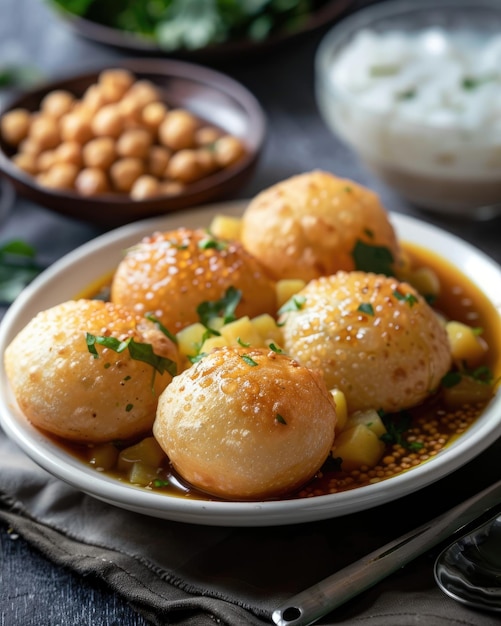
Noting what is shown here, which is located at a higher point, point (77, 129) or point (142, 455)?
point (142, 455)

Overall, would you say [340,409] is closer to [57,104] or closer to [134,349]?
[134,349]

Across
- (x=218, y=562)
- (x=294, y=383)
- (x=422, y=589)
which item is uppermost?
(x=294, y=383)

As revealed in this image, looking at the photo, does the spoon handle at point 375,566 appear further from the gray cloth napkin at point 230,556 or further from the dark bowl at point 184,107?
the dark bowl at point 184,107

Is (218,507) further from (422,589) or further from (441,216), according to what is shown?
(441,216)

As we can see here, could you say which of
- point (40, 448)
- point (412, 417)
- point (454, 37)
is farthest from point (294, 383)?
point (454, 37)

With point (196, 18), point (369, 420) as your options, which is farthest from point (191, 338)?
point (196, 18)
